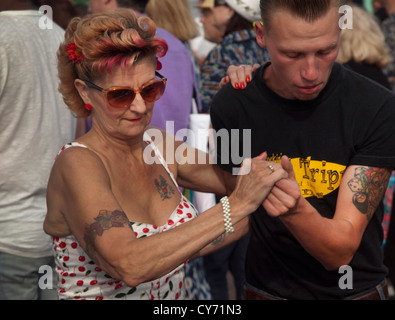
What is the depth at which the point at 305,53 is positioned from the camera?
2.57 m

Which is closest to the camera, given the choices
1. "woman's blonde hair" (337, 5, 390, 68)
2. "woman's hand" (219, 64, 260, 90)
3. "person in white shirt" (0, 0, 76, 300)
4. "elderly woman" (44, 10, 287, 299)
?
"elderly woman" (44, 10, 287, 299)

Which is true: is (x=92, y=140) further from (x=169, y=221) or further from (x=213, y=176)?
(x=213, y=176)

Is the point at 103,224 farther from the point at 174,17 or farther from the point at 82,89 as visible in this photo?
the point at 174,17

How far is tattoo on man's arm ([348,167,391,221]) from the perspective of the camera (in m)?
2.62

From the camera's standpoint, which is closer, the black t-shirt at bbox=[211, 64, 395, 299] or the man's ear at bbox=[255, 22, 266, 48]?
the black t-shirt at bbox=[211, 64, 395, 299]

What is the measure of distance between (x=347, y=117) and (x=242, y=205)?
2.01ft

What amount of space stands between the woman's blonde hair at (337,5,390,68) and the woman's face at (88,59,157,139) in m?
2.51

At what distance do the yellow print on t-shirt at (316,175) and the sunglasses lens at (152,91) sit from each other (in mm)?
590

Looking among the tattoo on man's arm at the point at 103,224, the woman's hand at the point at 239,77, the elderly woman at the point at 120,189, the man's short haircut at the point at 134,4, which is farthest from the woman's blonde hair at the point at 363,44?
the tattoo on man's arm at the point at 103,224

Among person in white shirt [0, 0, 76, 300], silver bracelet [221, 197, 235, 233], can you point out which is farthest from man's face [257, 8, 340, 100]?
person in white shirt [0, 0, 76, 300]

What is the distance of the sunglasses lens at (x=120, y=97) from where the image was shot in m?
2.66

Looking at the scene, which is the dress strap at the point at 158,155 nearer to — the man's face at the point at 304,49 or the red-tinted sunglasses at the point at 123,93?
the red-tinted sunglasses at the point at 123,93

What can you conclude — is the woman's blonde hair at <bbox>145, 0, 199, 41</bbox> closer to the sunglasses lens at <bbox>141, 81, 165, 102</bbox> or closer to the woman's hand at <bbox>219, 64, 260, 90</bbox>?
the woman's hand at <bbox>219, 64, 260, 90</bbox>

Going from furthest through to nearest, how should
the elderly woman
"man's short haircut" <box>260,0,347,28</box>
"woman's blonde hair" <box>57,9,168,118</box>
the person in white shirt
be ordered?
the person in white shirt
"woman's blonde hair" <box>57,9,168,118</box>
"man's short haircut" <box>260,0,347,28</box>
the elderly woman
